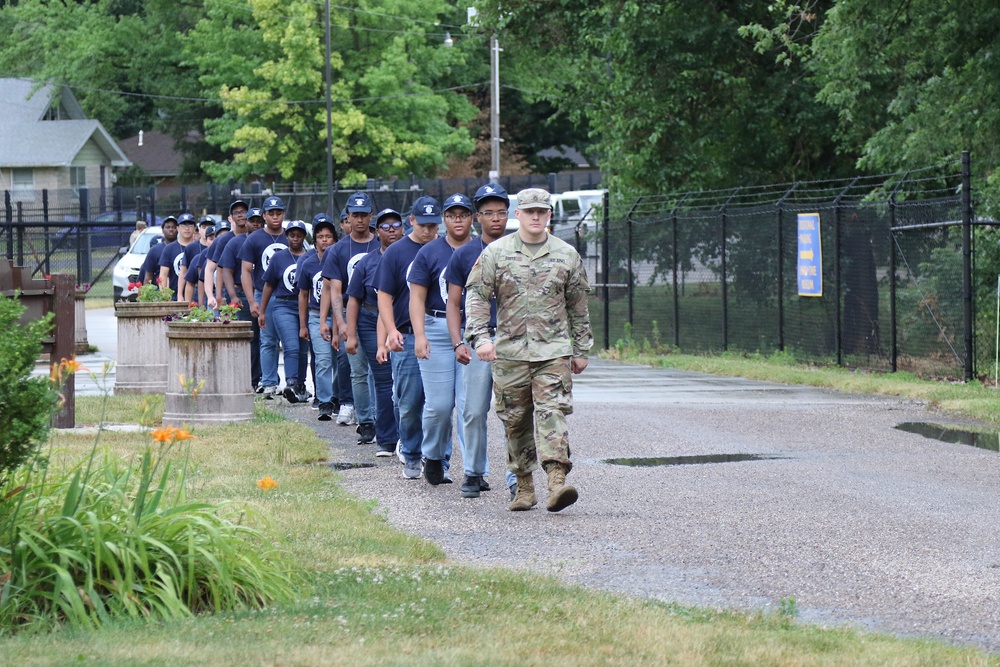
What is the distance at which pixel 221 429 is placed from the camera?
13.7m

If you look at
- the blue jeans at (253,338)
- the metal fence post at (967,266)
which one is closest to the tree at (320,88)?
the blue jeans at (253,338)

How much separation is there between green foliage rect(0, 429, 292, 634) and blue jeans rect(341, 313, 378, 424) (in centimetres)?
617

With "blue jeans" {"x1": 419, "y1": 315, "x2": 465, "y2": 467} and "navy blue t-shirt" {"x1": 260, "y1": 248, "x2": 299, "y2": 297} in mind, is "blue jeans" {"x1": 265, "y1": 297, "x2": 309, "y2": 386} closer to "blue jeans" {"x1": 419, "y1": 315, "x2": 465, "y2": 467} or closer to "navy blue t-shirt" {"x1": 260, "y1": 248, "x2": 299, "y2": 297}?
"navy blue t-shirt" {"x1": 260, "y1": 248, "x2": 299, "y2": 297}

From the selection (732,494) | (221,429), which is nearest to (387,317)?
(732,494)

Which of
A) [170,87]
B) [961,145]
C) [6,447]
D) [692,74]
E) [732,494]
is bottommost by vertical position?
[732,494]

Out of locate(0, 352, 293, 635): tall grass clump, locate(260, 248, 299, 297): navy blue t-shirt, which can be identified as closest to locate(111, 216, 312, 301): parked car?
locate(260, 248, 299, 297): navy blue t-shirt

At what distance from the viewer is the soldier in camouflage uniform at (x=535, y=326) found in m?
9.23

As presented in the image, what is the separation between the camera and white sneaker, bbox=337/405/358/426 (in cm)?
1450

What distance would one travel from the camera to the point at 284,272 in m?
16.0

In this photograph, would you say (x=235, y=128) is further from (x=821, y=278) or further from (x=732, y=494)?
(x=732, y=494)

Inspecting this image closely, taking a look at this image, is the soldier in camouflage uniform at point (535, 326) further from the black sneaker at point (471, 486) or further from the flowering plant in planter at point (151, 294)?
the flowering plant in planter at point (151, 294)

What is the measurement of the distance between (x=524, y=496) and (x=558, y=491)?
37 cm

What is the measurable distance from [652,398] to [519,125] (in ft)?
179

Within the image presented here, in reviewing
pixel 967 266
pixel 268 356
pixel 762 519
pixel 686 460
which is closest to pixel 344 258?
pixel 686 460
